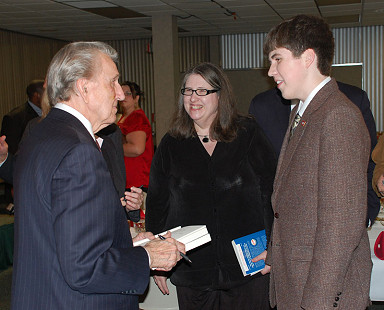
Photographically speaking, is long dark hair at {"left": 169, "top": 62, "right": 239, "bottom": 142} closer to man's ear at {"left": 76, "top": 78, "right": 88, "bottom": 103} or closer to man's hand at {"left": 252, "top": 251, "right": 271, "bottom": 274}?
man's hand at {"left": 252, "top": 251, "right": 271, "bottom": 274}

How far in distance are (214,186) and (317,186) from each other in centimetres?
84

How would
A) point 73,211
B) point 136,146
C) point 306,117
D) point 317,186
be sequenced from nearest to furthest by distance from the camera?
point 73,211 → point 317,186 → point 306,117 → point 136,146

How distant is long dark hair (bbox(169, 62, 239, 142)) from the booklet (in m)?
0.54

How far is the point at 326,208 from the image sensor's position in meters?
1.62

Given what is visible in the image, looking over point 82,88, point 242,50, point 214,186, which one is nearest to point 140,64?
point 242,50

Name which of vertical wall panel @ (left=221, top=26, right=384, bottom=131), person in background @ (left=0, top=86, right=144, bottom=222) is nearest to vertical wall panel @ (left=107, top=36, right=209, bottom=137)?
vertical wall panel @ (left=221, top=26, right=384, bottom=131)

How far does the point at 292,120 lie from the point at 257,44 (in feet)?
37.0

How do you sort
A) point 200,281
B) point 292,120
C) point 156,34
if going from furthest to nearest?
1. point 156,34
2. point 200,281
3. point 292,120

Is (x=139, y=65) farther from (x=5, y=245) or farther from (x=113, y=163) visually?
(x=113, y=163)

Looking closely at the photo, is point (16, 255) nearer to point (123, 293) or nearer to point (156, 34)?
point (123, 293)

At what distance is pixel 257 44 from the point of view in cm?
1290

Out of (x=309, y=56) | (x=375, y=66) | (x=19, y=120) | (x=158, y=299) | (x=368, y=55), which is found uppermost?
(x=368, y=55)

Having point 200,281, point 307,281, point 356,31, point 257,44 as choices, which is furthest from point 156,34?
point 307,281

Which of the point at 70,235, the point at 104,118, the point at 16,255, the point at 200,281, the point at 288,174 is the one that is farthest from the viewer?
the point at 200,281
